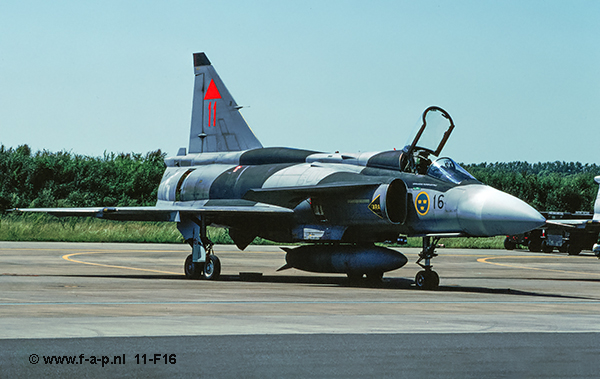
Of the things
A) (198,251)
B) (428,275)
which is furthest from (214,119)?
(428,275)

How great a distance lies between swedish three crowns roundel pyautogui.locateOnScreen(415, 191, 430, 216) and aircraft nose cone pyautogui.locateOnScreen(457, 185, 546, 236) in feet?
2.95

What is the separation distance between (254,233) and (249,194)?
116cm

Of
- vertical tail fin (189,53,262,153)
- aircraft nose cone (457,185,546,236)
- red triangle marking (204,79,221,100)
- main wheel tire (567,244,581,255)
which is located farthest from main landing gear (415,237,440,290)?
main wheel tire (567,244,581,255)

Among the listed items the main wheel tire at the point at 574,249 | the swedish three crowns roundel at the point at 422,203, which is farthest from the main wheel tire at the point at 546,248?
the swedish three crowns roundel at the point at 422,203

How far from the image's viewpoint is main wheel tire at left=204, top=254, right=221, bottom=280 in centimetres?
1903

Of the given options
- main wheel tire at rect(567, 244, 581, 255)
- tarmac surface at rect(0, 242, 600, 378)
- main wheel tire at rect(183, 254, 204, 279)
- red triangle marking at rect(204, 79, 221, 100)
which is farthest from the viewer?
main wheel tire at rect(567, 244, 581, 255)

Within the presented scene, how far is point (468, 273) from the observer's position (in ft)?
77.8

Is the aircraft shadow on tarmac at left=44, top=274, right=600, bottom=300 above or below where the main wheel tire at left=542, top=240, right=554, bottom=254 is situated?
above

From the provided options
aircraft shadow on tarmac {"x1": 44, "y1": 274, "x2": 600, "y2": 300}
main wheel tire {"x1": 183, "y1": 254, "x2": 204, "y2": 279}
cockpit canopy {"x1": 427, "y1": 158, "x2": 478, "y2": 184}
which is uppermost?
cockpit canopy {"x1": 427, "y1": 158, "x2": 478, "y2": 184}

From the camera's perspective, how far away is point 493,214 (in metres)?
15.5

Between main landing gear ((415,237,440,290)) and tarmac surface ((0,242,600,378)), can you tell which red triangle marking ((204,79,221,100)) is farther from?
main landing gear ((415,237,440,290))

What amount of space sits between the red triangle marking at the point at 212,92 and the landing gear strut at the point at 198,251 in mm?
4826

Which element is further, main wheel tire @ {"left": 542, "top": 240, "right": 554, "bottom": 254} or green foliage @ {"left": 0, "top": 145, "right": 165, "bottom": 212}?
green foliage @ {"left": 0, "top": 145, "right": 165, "bottom": 212}

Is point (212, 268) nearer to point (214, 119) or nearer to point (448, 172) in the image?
point (214, 119)
